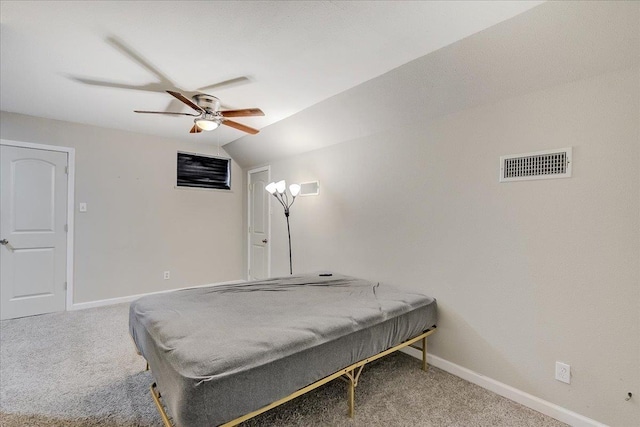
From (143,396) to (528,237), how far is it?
2.84m

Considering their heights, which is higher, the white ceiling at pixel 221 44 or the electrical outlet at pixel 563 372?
the white ceiling at pixel 221 44

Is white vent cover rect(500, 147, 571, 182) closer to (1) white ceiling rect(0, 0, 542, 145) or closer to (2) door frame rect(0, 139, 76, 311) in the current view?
(1) white ceiling rect(0, 0, 542, 145)

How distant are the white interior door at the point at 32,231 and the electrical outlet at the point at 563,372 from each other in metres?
5.07

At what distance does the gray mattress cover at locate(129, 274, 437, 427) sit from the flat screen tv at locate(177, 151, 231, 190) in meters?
2.71

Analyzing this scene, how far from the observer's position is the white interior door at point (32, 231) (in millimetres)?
3449

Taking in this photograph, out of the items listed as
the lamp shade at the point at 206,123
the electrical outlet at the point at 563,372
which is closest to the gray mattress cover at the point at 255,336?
the electrical outlet at the point at 563,372

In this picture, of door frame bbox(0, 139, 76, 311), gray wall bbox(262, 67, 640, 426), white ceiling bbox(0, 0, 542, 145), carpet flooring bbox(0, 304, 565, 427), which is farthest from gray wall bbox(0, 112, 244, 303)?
gray wall bbox(262, 67, 640, 426)

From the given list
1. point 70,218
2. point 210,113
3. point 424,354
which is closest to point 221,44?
point 210,113

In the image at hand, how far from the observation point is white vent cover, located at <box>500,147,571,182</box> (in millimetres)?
1872

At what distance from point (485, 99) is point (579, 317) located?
5.12 ft

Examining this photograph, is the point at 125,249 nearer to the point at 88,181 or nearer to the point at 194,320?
the point at 88,181

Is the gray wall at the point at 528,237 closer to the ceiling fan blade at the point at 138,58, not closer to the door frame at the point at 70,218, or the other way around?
the ceiling fan blade at the point at 138,58

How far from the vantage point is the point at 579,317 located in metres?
1.81

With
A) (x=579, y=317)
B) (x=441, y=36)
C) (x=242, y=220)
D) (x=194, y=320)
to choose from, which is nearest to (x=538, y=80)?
(x=441, y=36)
